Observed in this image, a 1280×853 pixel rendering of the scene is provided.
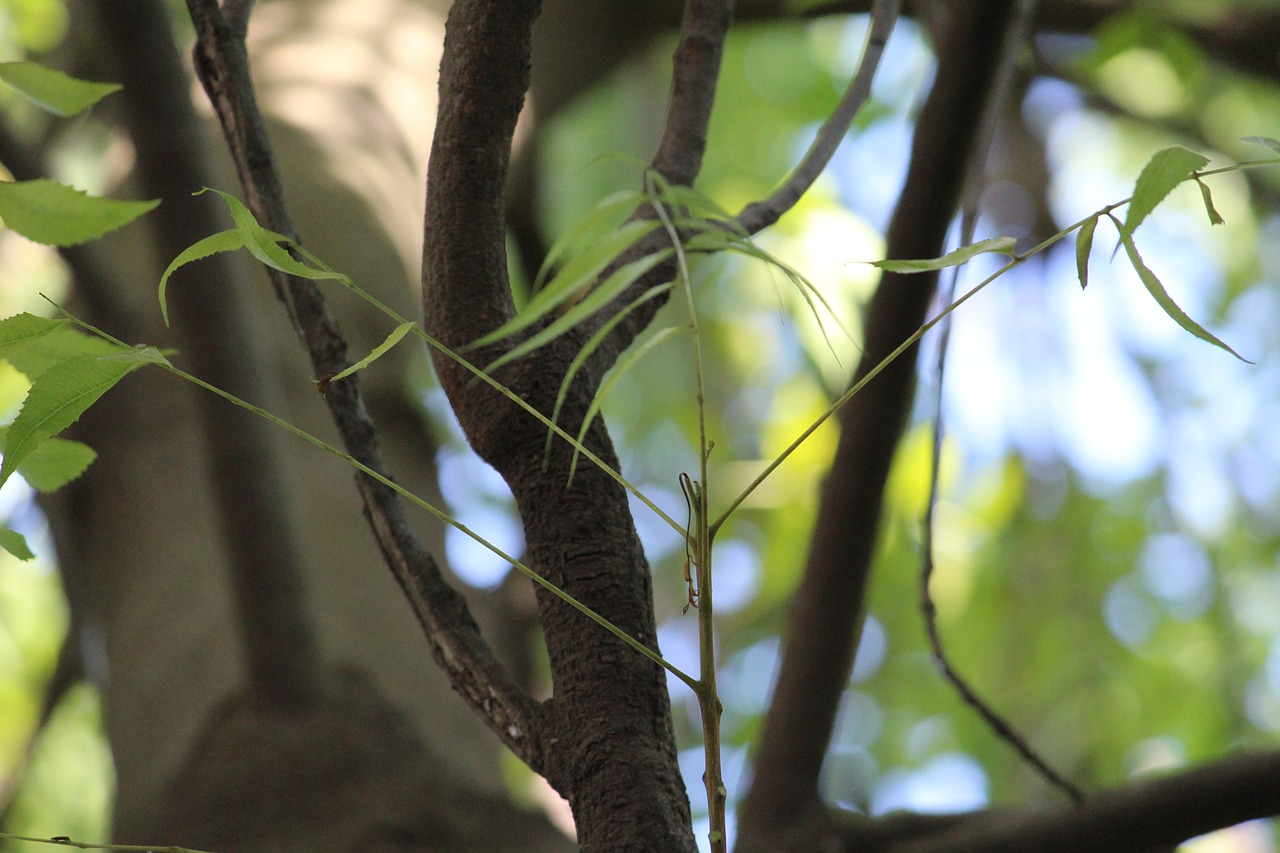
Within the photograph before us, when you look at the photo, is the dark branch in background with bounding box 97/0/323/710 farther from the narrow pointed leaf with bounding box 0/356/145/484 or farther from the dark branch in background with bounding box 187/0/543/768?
the narrow pointed leaf with bounding box 0/356/145/484

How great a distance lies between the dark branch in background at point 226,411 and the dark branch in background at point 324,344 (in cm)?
50

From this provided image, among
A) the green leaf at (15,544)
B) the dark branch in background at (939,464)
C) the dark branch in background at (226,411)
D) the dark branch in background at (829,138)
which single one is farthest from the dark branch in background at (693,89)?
the dark branch in background at (226,411)

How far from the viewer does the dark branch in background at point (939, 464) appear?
737 millimetres

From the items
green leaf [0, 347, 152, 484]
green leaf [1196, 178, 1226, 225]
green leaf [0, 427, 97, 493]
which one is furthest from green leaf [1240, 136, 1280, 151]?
green leaf [0, 427, 97, 493]

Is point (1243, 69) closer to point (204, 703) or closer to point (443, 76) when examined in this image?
point (443, 76)

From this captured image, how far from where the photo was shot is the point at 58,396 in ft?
1.31

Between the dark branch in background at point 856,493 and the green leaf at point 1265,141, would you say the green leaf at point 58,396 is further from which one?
the dark branch in background at point 856,493

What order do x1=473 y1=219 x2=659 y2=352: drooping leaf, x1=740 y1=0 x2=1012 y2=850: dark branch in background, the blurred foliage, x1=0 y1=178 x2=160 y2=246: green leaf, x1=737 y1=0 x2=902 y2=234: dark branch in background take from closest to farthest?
x1=473 y1=219 x2=659 y2=352: drooping leaf
x1=0 y1=178 x2=160 y2=246: green leaf
x1=737 y1=0 x2=902 y2=234: dark branch in background
x1=740 y1=0 x2=1012 y2=850: dark branch in background
the blurred foliage

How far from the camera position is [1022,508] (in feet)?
7.27

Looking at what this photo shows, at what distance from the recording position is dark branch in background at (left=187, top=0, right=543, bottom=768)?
21.8 inches

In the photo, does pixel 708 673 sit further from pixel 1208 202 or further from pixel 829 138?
pixel 829 138

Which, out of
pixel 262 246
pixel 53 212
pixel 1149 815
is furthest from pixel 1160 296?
pixel 1149 815

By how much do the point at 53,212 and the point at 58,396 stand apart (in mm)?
131

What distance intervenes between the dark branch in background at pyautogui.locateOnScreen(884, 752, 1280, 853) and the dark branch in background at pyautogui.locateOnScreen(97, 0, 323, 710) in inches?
25.5
